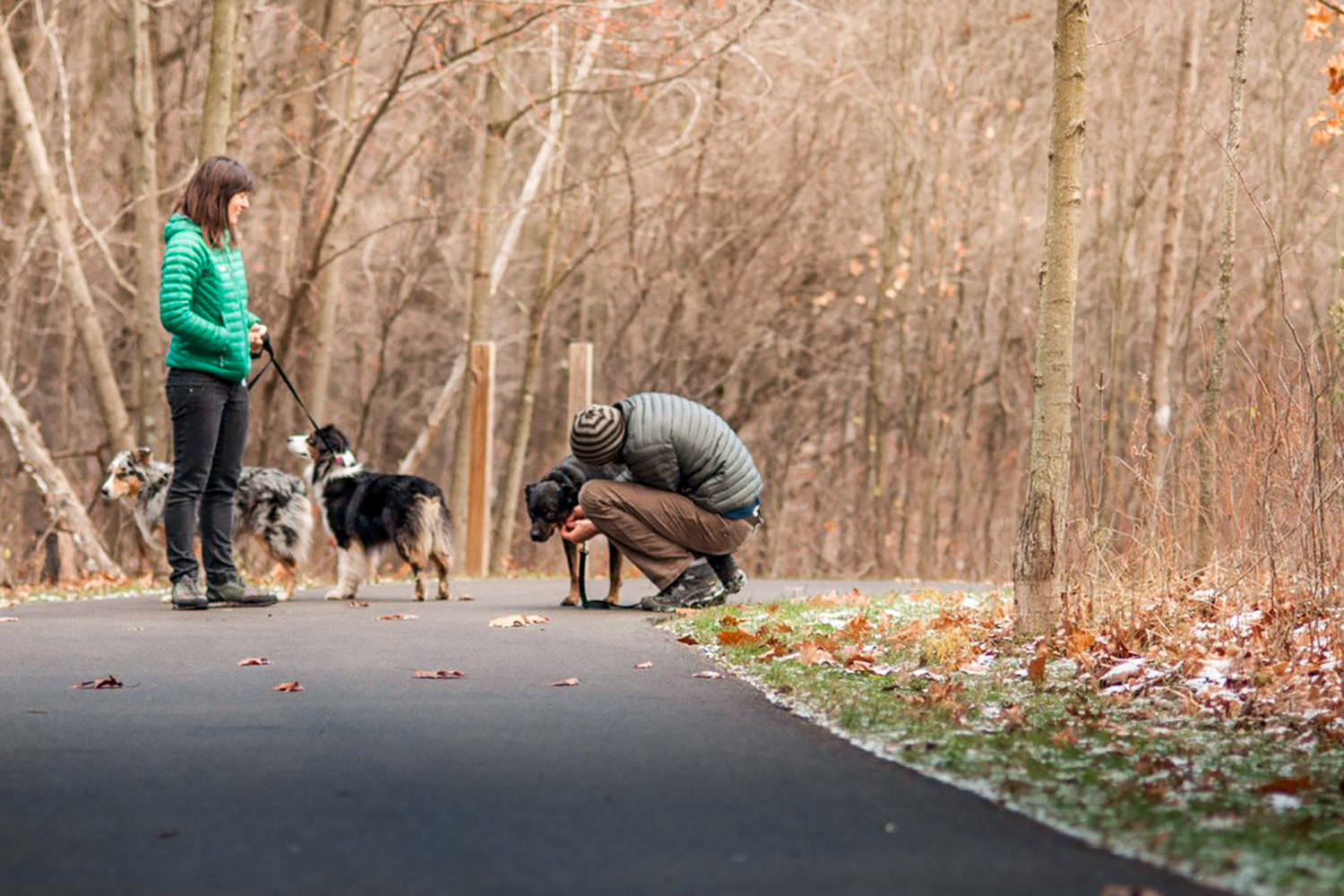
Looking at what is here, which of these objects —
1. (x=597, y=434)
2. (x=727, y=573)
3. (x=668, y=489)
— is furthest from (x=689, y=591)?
(x=597, y=434)

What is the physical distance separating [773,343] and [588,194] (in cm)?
408

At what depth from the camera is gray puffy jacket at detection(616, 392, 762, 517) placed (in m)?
11.6

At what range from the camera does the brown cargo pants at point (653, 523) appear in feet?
38.7

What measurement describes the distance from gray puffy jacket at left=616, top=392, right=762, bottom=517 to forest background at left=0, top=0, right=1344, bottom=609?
29.2 ft

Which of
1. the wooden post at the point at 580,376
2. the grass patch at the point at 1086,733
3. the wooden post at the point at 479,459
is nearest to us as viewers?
the grass patch at the point at 1086,733

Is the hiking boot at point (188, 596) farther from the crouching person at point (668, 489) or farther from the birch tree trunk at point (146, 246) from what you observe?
the birch tree trunk at point (146, 246)

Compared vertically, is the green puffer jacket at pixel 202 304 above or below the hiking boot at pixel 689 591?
above

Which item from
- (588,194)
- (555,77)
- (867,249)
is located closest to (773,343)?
(867,249)

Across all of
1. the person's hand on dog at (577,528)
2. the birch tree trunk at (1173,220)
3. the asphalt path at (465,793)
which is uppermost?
the birch tree trunk at (1173,220)

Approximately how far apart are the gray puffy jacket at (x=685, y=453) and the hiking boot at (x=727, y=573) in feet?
2.28

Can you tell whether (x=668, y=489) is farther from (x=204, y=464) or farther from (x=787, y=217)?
(x=787, y=217)

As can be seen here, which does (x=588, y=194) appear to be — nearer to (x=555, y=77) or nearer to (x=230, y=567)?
(x=555, y=77)

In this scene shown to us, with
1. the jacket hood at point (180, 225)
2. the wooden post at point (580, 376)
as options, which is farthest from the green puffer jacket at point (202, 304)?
the wooden post at point (580, 376)

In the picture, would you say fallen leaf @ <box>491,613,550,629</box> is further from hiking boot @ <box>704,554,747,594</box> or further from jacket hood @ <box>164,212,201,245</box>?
jacket hood @ <box>164,212,201,245</box>
